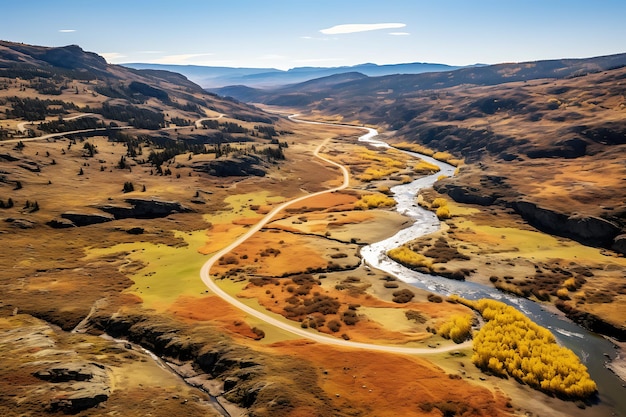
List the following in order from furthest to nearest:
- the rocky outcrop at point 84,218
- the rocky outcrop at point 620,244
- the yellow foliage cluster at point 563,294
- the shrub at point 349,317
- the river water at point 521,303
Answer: the rocky outcrop at point 84,218 → the rocky outcrop at point 620,244 → the yellow foliage cluster at point 563,294 → the shrub at point 349,317 → the river water at point 521,303

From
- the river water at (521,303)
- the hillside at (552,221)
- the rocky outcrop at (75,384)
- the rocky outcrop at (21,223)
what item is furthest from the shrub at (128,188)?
the hillside at (552,221)

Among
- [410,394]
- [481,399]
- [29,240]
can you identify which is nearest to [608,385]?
[481,399]

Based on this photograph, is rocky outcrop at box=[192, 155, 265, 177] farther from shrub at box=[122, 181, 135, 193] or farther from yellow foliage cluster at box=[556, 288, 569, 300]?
yellow foliage cluster at box=[556, 288, 569, 300]

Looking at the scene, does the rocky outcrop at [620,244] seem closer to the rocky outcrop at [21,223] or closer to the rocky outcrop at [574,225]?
the rocky outcrop at [574,225]

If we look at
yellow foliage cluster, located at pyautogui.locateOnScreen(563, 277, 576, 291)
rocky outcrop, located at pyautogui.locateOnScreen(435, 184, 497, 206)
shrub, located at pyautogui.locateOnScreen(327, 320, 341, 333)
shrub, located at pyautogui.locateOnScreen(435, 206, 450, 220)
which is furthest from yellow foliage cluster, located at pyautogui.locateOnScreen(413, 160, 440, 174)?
shrub, located at pyautogui.locateOnScreen(327, 320, 341, 333)

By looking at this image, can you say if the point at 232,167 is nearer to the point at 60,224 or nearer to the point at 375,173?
the point at 375,173
